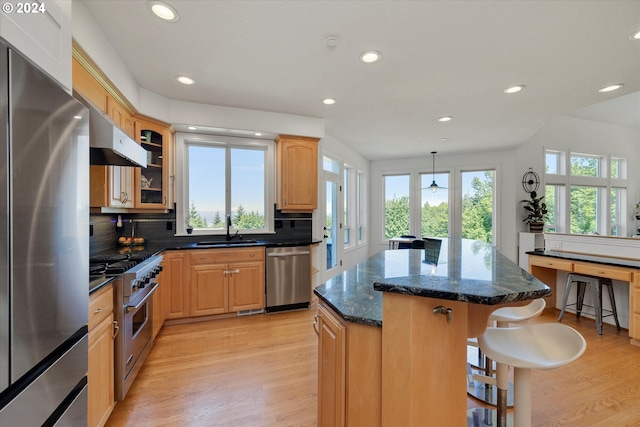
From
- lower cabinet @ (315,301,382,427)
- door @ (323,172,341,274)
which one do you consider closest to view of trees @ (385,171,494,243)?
door @ (323,172,341,274)

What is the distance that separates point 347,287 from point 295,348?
60.5 inches

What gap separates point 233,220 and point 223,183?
55cm

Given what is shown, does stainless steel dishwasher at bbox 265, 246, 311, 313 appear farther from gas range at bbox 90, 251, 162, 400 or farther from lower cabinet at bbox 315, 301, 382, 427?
lower cabinet at bbox 315, 301, 382, 427

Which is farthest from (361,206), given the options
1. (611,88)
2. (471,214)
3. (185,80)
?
(185,80)

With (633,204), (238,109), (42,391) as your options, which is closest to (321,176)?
(238,109)

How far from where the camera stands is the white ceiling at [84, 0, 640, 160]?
1806 mm

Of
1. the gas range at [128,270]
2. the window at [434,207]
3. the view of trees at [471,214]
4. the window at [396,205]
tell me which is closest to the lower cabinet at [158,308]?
the gas range at [128,270]

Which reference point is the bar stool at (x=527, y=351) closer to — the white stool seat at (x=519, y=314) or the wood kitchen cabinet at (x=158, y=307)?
the white stool seat at (x=519, y=314)

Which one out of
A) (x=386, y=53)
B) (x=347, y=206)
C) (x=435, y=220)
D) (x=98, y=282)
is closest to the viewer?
(x=98, y=282)

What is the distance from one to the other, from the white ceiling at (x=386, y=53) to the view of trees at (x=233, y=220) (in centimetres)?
147

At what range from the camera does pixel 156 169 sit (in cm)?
340

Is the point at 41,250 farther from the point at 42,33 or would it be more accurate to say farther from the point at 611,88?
the point at 611,88

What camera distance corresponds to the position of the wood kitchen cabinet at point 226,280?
330cm

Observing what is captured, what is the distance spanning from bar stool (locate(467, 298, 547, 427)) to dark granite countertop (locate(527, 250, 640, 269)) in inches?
80.5
